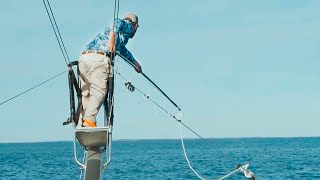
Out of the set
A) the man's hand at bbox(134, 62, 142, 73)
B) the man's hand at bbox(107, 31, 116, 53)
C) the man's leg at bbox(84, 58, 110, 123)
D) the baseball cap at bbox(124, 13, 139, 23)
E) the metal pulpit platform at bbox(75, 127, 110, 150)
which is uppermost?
the baseball cap at bbox(124, 13, 139, 23)

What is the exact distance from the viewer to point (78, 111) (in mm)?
9750

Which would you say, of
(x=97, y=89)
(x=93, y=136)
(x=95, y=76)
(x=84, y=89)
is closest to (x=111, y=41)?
(x=95, y=76)

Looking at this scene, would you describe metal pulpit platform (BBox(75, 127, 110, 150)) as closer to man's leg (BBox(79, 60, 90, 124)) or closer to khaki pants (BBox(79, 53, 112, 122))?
khaki pants (BBox(79, 53, 112, 122))

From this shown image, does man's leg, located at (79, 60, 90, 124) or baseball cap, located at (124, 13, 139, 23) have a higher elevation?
baseball cap, located at (124, 13, 139, 23)

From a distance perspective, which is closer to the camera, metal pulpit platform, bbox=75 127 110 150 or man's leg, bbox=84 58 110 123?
metal pulpit platform, bbox=75 127 110 150

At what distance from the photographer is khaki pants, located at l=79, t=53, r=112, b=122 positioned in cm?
948

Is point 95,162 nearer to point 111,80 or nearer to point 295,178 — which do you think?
point 111,80

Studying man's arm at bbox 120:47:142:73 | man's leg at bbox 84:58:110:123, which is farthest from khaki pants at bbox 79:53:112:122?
man's arm at bbox 120:47:142:73

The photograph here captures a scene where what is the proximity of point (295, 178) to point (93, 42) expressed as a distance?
5056 centimetres

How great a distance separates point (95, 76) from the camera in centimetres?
953

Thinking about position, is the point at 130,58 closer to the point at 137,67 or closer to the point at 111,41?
the point at 137,67

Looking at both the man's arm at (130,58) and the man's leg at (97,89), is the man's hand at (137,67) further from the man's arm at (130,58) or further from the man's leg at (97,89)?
the man's leg at (97,89)

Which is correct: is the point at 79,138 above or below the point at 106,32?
below

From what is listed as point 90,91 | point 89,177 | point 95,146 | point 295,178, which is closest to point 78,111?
point 90,91
